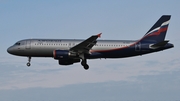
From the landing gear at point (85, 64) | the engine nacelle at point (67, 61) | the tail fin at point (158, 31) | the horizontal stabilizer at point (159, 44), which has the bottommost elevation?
the landing gear at point (85, 64)

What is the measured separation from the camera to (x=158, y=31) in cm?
6250

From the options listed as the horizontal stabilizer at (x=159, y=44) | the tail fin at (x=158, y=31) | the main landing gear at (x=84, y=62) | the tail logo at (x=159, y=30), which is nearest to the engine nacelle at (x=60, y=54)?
the main landing gear at (x=84, y=62)

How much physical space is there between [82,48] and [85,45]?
64cm

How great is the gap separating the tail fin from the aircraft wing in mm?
7990

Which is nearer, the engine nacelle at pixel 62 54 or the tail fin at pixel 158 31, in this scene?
the engine nacelle at pixel 62 54

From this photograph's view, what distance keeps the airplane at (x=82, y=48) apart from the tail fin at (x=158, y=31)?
43.8 inches

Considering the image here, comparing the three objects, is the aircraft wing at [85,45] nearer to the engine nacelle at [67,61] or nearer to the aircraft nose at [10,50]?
the engine nacelle at [67,61]

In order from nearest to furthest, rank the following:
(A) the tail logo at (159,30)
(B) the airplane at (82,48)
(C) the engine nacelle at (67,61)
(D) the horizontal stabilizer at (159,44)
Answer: (D) the horizontal stabilizer at (159,44) → (B) the airplane at (82,48) → (C) the engine nacelle at (67,61) → (A) the tail logo at (159,30)

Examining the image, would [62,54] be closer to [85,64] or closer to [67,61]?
[85,64]

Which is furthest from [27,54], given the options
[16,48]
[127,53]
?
[127,53]

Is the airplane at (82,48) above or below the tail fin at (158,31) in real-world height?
below

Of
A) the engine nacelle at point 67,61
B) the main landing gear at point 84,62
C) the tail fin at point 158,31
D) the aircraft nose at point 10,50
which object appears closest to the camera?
the main landing gear at point 84,62

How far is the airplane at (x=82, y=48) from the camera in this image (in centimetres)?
5775

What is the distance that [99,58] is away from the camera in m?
59.5
